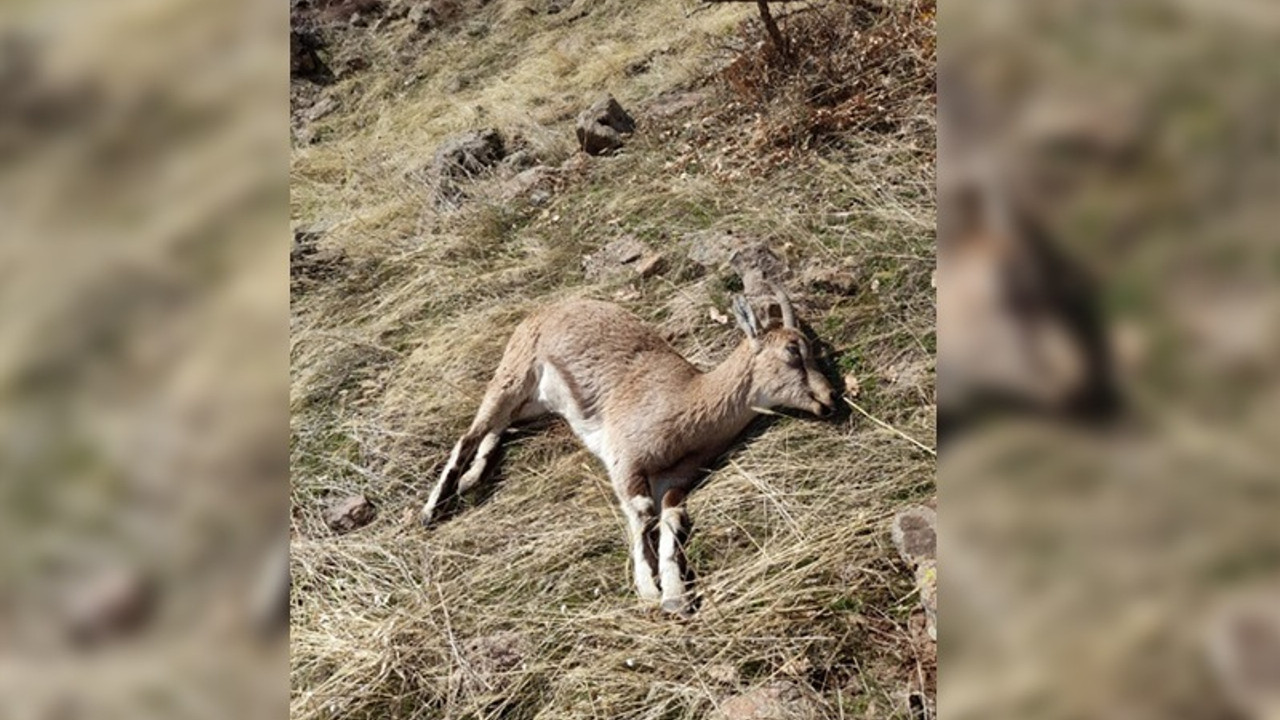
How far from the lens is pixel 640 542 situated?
3.35 metres

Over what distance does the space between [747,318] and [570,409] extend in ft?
2.90

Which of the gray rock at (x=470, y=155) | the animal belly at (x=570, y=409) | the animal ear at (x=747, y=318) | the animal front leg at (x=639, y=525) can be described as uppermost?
the gray rock at (x=470, y=155)

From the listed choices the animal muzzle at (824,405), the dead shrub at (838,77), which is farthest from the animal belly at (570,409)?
the dead shrub at (838,77)

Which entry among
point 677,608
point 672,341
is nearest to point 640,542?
point 677,608

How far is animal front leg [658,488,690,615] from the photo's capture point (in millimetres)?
3045
